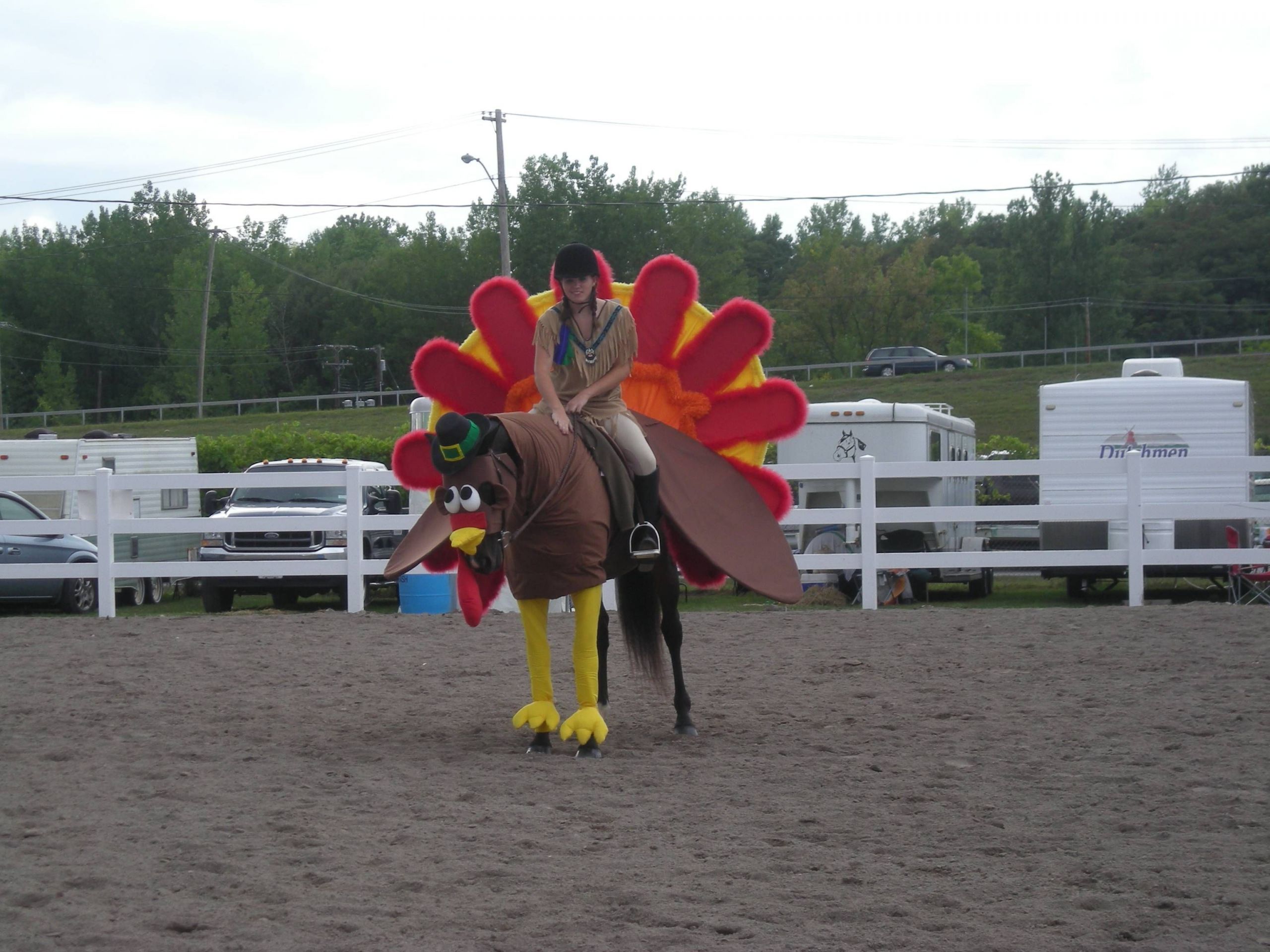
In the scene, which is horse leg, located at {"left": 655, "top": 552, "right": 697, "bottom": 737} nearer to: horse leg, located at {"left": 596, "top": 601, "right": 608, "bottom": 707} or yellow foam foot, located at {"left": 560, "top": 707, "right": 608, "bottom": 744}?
horse leg, located at {"left": 596, "top": 601, "right": 608, "bottom": 707}

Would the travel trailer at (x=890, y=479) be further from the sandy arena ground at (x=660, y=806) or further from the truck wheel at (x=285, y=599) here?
the sandy arena ground at (x=660, y=806)

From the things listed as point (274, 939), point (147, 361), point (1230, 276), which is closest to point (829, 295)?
point (1230, 276)

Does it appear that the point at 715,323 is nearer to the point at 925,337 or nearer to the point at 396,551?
the point at 396,551

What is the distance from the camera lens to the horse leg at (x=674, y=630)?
6.05 meters

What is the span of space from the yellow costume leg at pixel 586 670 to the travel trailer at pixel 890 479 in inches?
344

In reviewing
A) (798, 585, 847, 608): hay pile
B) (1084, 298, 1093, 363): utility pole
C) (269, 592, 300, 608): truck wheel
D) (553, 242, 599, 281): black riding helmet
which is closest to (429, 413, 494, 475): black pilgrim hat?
(553, 242, 599, 281): black riding helmet

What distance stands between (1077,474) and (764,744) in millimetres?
6935

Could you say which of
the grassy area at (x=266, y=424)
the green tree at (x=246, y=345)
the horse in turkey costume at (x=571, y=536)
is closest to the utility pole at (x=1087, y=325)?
the grassy area at (x=266, y=424)

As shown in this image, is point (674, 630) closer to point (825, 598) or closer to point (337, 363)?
point (825, 598)

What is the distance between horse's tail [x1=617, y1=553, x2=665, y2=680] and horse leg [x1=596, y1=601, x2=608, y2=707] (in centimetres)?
15

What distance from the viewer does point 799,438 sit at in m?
16.1

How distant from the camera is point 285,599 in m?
14.4

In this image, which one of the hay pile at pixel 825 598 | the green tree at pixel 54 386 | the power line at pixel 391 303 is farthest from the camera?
the power line at pixel 391 303

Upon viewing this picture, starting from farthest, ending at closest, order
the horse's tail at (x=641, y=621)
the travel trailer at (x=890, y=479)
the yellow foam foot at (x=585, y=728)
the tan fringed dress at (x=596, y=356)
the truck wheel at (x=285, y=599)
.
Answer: the travel trailer at (x=890, y=479), the truck wheel at (x=285, y=599), the horse's tail at (x=641, y=621), the tan fringed dress at (x=596, y=356), the yellow foam foot at (x=585, y=728)
